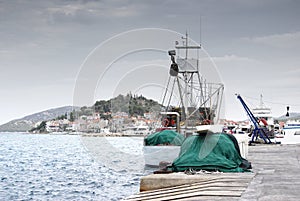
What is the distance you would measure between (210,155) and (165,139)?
18.0m

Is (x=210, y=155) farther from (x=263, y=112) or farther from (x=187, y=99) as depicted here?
(x=263, y=112)

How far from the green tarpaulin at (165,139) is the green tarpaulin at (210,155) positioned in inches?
606

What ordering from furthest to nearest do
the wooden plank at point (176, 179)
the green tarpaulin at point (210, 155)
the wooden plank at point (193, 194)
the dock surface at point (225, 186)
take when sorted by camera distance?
the green tarpaulin at point (210, 155) < the wooden plank at point (176, 179) < the wooden plank at point (193, 194) < the dock surface at point (225, 186)

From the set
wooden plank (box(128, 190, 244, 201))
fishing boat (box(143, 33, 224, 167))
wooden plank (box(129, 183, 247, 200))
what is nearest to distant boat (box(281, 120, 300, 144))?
fishing boat (box(143, 33, 224, 167))

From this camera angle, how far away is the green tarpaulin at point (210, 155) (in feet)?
56.4

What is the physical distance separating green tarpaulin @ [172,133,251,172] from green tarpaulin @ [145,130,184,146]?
A: 15.4 metres

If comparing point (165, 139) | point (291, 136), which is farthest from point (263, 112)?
point (165, 139)

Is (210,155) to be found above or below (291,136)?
below

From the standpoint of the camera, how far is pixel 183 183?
1538 centimetres

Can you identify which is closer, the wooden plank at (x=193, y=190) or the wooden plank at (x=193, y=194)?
the wooden plank at (x=193, y=194)

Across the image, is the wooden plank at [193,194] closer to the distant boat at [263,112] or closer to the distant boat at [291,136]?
the distant boat at [291,136]

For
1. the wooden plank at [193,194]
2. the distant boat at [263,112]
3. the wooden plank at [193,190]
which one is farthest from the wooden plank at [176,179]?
the distant boat at [263,112]

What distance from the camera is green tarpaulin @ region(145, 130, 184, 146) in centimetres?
3531

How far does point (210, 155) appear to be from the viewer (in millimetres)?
17734
